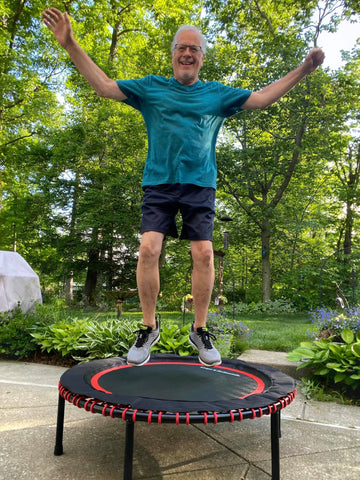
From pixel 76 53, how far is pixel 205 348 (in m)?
1.63

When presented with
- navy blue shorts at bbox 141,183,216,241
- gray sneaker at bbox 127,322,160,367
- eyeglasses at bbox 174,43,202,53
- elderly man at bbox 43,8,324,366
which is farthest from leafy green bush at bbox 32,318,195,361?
eyeglasses at bbox 174,43,202,53

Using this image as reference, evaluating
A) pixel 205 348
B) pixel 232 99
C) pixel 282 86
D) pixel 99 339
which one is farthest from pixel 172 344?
pixel 282 86

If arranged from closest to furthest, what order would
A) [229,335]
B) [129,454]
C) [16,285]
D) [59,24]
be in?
[129,454] → [59,24] → [229,335] → [16,285]

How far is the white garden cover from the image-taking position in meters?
4.18

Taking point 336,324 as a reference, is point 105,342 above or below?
below

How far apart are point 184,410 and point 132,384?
1.78 ft

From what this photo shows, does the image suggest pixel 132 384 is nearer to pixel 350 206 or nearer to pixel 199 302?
pixel 199 302

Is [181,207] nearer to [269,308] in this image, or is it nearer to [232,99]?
[232,99]

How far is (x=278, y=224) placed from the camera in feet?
34.2

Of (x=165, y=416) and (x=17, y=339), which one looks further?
(x=17, y=339)

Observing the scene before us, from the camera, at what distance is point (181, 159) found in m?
1.88

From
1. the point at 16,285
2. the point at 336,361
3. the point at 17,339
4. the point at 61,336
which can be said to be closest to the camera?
the point at 336,361

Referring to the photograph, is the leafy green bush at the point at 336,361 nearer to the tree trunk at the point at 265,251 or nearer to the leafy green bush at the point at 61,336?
the leafy green bush at the point at 61,336

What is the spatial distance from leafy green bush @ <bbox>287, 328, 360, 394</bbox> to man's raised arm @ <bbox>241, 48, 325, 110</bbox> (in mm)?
1778
